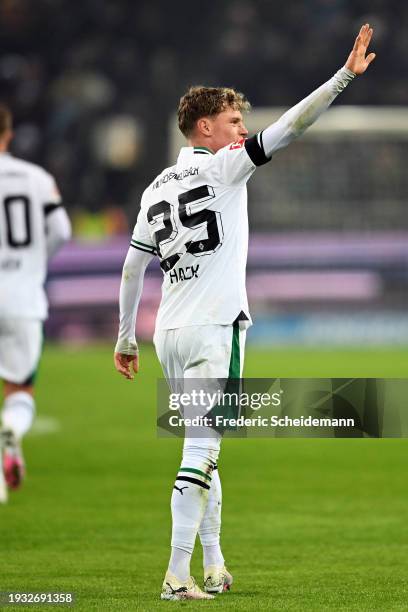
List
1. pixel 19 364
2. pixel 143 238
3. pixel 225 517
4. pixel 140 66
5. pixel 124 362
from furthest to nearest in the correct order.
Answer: pixel 140 66 < pixel 19 364 < pixel 225 517 < pixel 124 362 < pixel 143 238

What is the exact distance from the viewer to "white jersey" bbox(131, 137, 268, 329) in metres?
4.61

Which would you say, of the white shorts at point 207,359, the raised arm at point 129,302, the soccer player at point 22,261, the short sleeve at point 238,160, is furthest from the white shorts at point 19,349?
the short sleeve at point 238,160

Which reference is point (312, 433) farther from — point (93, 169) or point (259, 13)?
point (259, 13)

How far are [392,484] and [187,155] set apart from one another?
13.2 ft

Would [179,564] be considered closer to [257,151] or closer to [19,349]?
[257,151]

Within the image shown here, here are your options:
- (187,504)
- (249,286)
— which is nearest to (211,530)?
(187,504)

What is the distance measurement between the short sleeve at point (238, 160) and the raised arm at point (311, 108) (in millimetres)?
30

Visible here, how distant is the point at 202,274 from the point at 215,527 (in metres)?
0.89

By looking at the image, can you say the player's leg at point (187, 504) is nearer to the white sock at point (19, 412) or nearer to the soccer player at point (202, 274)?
the soccer player at point (202, 274)

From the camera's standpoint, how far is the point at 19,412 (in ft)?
24.2

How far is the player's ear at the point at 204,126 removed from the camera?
4.70m

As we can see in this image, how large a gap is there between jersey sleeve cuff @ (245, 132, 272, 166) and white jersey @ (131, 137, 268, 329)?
5.2 inches

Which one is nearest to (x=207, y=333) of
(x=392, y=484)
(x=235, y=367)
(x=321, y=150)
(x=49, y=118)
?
(x=235, y=367)

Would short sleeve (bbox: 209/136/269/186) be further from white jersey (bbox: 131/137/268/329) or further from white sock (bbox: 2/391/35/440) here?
white sock (bbox: 2/391/35/440)
